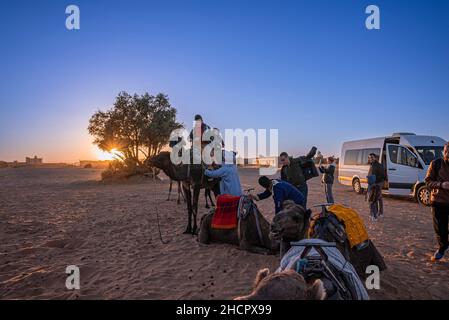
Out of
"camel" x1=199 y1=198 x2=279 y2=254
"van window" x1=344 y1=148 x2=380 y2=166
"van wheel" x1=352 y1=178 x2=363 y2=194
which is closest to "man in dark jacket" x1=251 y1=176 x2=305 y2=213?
"camel" x1=199 y1=198 x2=279 y2=254

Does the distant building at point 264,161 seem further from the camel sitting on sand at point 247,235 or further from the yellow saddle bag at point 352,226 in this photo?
the yellow saddle bag at point 352,226

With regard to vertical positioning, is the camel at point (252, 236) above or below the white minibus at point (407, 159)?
below

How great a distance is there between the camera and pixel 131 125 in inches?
1129

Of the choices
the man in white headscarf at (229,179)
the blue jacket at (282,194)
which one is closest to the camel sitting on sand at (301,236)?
the blue jacket at (282,194)

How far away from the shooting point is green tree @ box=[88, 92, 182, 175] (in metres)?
28.5

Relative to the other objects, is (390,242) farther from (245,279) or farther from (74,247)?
(74,247)

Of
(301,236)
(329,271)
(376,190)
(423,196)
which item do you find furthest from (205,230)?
(423,196)

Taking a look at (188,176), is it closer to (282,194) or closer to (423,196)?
(282,194)

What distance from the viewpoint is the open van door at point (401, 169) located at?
12.9 metres

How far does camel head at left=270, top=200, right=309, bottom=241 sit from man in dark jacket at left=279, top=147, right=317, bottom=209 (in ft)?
10.4

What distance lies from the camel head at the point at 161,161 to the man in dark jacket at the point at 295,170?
3.04 m

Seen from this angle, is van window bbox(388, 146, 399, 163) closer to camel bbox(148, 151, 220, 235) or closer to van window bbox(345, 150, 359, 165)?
van window bbox(345, 150, 359, 165)

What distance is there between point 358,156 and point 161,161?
1335 cm
